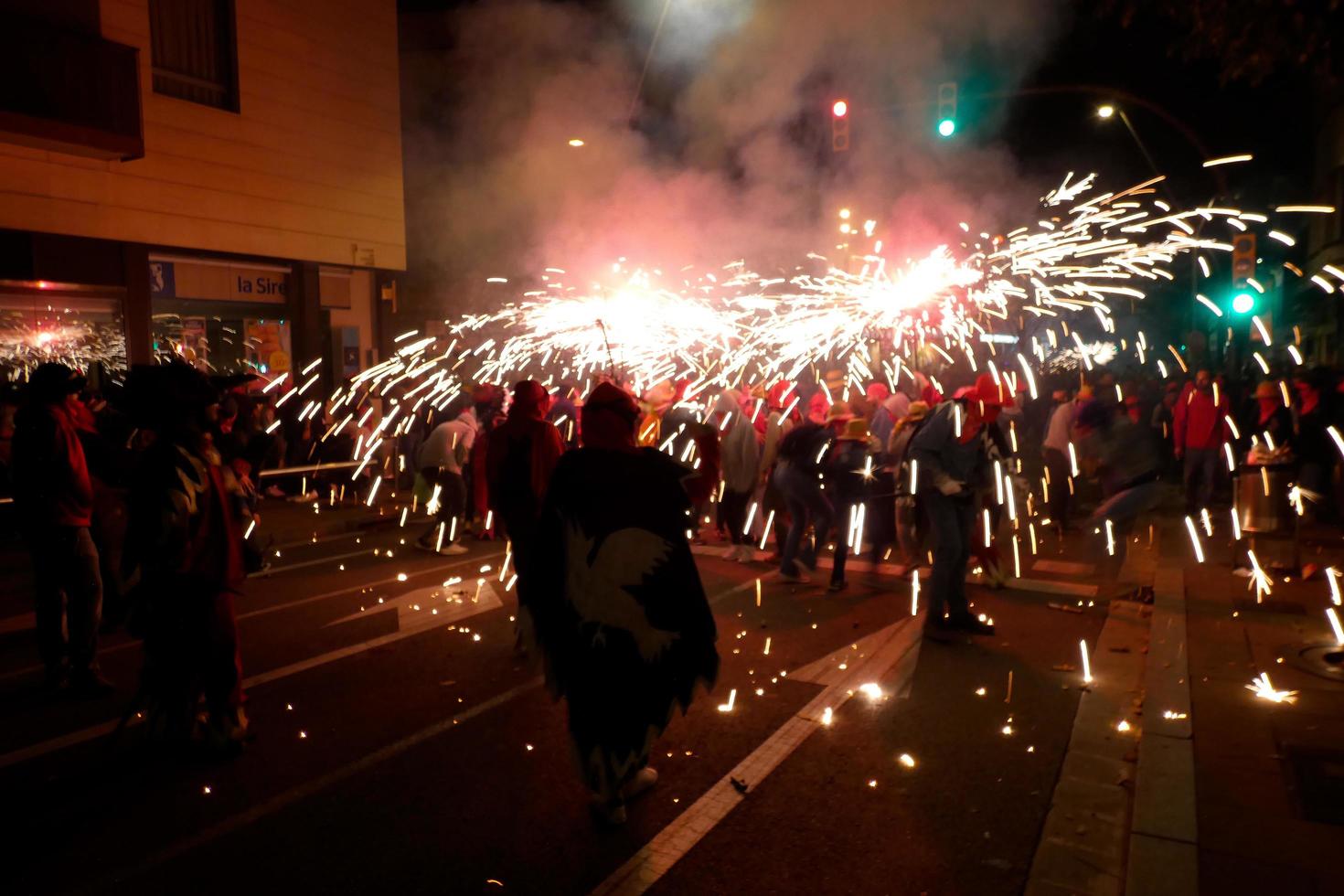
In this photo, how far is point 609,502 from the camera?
11.9 feet

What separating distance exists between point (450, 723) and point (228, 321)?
1241 cm

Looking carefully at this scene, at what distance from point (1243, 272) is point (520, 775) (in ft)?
44.4

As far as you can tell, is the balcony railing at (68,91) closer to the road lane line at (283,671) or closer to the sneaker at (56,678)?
the road lane line at (283,671)

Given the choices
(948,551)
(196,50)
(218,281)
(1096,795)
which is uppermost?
(196,50)

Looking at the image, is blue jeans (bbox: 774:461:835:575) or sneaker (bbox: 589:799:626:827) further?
blue jeans (bbox: 774:461:835:575)

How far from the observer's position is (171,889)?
10.6ft

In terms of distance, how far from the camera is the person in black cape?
3598 mm

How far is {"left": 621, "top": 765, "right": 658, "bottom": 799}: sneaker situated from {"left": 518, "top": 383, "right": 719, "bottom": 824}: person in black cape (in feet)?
0.33

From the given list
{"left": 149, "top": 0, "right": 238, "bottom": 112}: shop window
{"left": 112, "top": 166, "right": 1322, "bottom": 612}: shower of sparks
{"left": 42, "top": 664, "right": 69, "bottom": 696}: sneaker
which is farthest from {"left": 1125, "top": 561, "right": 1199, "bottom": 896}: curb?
{"left": 149, "top": 0, "right": 238, "bottom": 112}: shop window

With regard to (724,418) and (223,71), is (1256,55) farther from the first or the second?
(223,71)

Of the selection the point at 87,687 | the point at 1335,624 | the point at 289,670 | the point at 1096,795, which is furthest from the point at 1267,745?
the point at 87,687

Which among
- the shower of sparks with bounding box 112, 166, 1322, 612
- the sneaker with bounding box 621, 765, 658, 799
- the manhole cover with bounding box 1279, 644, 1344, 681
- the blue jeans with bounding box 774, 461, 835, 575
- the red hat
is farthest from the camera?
the shower of sparks with bounding box 112, 166, 1322, 612

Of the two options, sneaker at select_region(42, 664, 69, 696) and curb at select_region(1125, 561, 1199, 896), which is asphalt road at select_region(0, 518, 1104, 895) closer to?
sneaker at select_region(42, 664, 69, 696)

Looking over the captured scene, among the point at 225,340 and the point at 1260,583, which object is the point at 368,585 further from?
the point at 225,340
